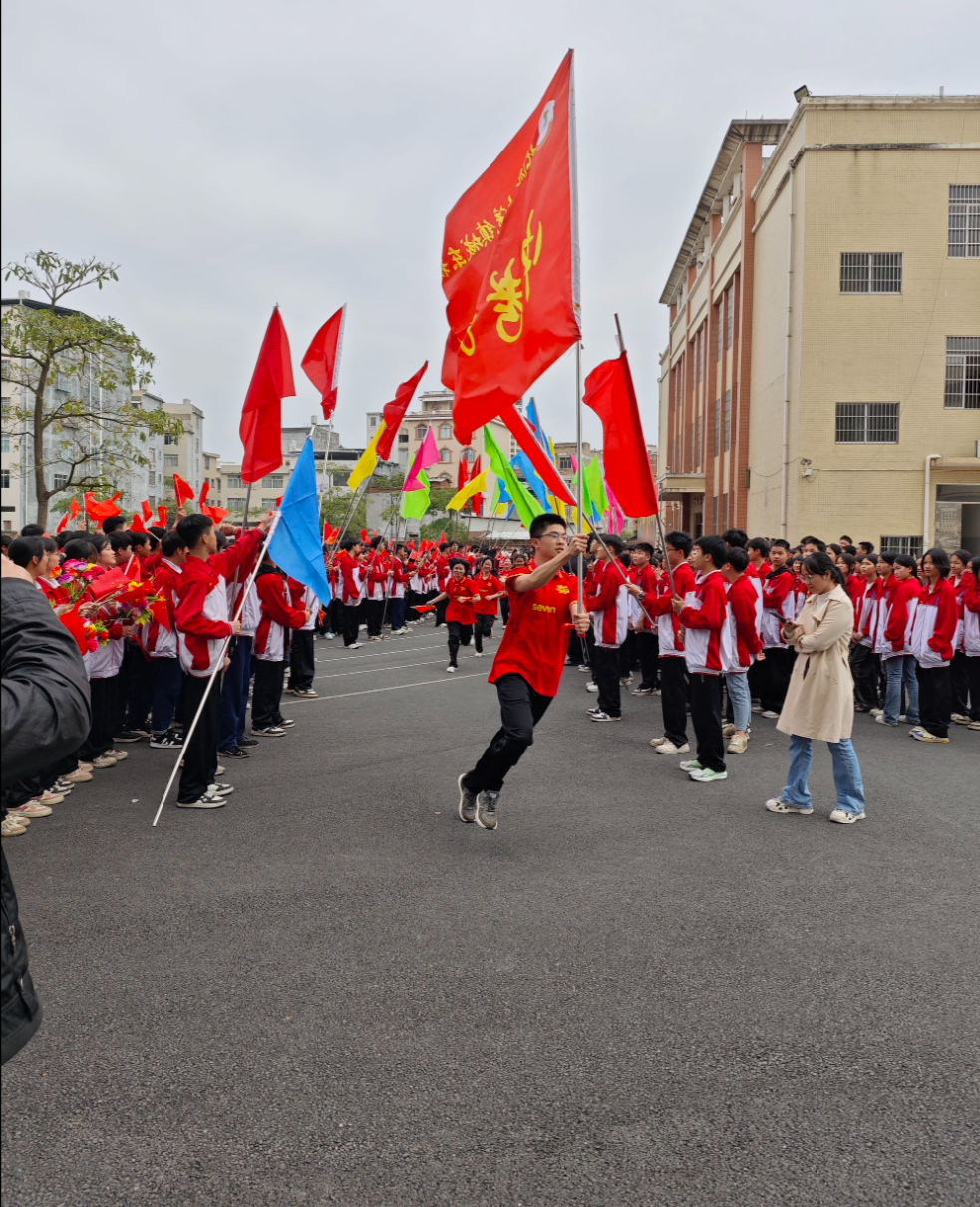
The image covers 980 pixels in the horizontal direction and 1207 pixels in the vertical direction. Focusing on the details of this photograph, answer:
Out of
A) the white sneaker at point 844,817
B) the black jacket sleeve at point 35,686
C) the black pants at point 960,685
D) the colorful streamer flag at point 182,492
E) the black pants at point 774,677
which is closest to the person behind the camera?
the black jacket sleeve at point 35,686

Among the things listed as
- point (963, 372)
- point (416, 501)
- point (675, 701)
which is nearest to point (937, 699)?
point (675, 701)

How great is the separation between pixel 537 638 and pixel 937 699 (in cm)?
574

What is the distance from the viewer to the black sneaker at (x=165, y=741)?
891cm

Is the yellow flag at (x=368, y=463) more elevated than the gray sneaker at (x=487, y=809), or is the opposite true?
the yellow flag at (x=368, y=463)

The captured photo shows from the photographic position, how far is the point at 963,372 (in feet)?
78.2

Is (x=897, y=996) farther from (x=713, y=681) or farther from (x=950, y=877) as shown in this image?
(x=713, y=681)

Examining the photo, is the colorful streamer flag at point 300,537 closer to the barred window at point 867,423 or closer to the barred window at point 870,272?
the barred window at point 867,423

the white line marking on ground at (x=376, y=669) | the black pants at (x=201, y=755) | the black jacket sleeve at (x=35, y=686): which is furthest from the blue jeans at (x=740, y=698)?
the black jacket sleeve at (x=35, y=686)

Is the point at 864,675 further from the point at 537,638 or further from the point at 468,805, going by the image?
the point at 468,805

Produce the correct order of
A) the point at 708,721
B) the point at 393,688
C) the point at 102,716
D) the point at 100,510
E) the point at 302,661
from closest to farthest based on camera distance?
the point at 708,721
the point at 102,716
the point at 100,510
the point at 302,661
the point at 393,688

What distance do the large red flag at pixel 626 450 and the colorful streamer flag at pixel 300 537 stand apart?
2.33m

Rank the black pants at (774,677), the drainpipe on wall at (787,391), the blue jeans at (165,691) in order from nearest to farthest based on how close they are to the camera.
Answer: the blue jeans at (165,691), the black pants at (774,677), the drainpipe on wall at (787,391)

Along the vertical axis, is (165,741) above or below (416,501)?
below

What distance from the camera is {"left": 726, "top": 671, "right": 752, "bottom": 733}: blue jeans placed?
9078 mm
